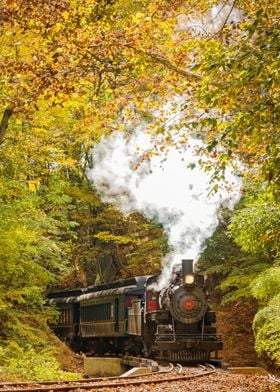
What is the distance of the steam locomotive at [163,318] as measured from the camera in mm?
17672

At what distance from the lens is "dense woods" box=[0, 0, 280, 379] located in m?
7.73

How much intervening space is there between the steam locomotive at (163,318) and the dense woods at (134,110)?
161 cm

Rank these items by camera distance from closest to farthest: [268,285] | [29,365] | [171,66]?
[171,66] → [29,365] → [268,285]

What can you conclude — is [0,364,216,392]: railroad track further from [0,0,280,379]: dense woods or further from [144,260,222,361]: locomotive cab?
[144,260,222,361]: locomotive cab

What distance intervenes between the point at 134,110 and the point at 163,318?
5.86m

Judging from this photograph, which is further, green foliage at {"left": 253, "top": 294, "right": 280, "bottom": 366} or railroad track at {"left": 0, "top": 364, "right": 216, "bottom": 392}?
green foliage at {"left": 253, "top": 294, "right": 280, "bottom": 366}

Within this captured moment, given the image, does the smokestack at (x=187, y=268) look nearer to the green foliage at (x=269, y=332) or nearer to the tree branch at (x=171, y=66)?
the green foliage at (x=269, y=332)

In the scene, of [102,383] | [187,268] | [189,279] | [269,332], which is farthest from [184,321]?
[102,383]

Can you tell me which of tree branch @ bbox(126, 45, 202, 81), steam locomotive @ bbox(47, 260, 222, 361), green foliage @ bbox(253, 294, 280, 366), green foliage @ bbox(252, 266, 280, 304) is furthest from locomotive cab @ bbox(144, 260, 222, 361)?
tree branch @ bbox(126, 45, 202, 81)

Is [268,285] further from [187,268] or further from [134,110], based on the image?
[134,110]

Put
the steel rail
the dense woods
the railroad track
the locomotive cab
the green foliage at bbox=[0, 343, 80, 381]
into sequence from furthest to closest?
the locomotive cab, the green foliage at bbox=[0, 343, 80, 381], the railroad track, the steel rail, the dense woods

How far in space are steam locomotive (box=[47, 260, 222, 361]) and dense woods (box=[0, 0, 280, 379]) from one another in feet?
5.29

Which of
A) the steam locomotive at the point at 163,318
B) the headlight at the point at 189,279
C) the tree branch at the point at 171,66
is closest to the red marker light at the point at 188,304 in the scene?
the steam locomotive at the point at 163,318

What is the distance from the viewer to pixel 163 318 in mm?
18000
